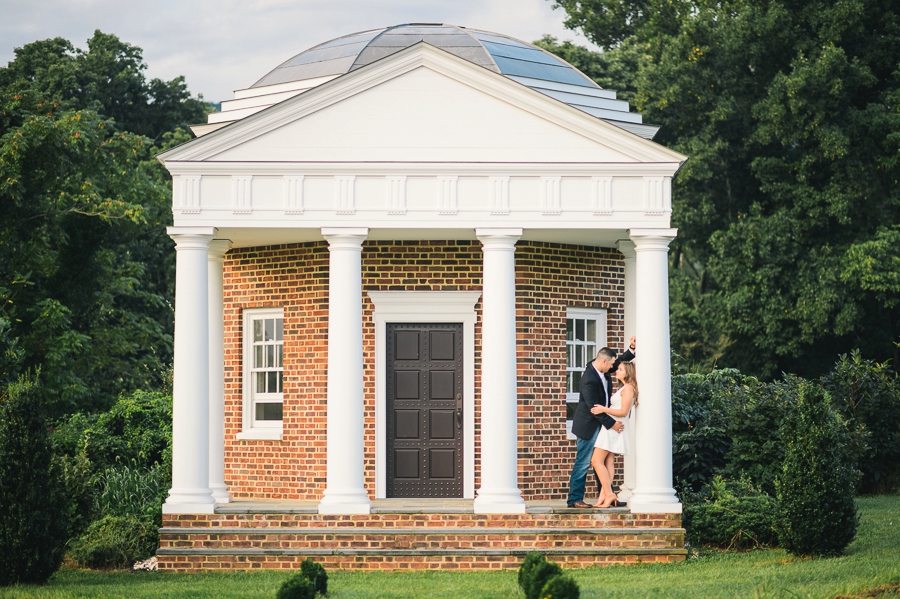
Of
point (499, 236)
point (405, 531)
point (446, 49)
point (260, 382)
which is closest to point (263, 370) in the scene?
point (260, 382)

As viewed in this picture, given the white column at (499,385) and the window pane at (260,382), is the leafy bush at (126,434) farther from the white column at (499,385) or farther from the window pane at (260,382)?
the white column at (499,385)

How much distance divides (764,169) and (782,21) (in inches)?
140

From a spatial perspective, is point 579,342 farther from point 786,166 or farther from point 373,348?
point 786,166

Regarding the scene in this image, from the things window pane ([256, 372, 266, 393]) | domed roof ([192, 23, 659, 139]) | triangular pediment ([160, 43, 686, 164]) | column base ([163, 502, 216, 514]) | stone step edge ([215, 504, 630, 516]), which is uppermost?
domed roof ([192, 23, 659, 139])

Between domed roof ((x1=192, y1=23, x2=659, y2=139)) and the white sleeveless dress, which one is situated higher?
domed roof ((x1=192, y1=23, x2=659, y2=139))

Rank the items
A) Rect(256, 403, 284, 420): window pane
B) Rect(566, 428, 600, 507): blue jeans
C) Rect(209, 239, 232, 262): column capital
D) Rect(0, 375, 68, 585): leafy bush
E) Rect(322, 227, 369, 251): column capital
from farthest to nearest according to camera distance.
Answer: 1. Rect(256, 403, 284, 420): window pane
2. Rect(209, 239, 232, 262): column capital
3. Rect(566, 428, 600, 507): blue jeans
4. Rect(322, 227, 369, 251): column capital
5. Rect(0, 375, 68, 585): leafy bush

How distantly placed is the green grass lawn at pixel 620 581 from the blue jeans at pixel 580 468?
3.79 ft

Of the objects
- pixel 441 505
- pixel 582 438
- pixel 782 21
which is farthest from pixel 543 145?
pixel 782 21

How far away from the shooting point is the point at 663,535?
44.9 ft

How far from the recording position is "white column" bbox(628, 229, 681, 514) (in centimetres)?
1395

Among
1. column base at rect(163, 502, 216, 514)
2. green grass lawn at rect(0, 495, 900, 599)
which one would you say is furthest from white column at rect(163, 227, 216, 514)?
green grass lawn at rect(0, 495, 900, 599)

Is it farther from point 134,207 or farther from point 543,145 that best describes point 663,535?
point 134,207

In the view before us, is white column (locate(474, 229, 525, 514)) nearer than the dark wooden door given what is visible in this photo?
Yes

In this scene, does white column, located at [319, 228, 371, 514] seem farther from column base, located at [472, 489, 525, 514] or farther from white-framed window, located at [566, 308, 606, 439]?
white-framed window, located at [566, 308, 606, 439]
